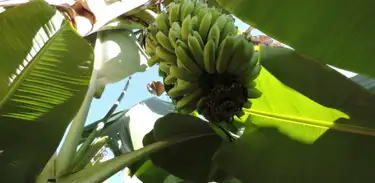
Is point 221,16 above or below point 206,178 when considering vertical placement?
above

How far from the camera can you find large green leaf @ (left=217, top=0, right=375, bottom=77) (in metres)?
1.02

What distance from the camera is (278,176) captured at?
1141 millimetres

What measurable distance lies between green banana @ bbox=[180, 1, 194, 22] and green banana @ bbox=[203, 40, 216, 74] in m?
0.10

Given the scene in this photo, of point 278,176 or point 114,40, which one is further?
point 114,40

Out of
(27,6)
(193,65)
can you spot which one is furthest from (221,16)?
(27,6)

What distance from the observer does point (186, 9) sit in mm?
1102

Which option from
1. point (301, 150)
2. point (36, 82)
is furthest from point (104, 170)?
point (301, 150)

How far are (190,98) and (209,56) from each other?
0.29 feet

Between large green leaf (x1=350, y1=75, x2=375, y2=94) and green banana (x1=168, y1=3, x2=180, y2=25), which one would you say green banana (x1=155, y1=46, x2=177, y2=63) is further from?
large green leaf (x1=350, y1=75, x2=375, y2=94)

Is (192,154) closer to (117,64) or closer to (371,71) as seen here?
(117,64)

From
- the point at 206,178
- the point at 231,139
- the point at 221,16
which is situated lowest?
the point at 206,178

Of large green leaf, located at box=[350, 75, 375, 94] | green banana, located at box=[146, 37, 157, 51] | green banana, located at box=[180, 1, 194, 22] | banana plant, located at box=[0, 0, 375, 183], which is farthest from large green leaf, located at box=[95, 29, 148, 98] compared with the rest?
large green leaf, located at box=[350, 75, 375, 94]

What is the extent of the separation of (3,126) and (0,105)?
0.04 metres

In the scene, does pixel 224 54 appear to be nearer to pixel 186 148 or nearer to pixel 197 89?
pixel 197 89
